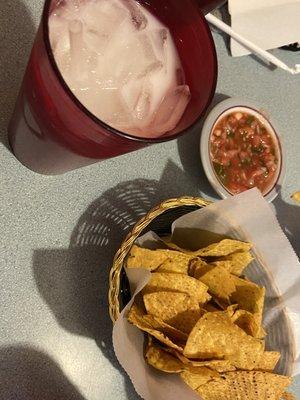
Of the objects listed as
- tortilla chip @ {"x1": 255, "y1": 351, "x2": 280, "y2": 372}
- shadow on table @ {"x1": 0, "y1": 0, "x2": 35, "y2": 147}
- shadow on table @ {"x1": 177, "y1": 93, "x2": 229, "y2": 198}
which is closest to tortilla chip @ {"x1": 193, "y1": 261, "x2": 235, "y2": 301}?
tortilla chip @ {"x1": 255, "y1": 351, "x2": 280, "y2": 372}

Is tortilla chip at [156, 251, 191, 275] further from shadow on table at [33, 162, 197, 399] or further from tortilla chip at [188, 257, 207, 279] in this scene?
shadow on table at [33, 162, 197, 399]

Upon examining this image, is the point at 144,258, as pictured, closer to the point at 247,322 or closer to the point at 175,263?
the point at 175,263

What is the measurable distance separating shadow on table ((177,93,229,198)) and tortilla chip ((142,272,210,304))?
253mm

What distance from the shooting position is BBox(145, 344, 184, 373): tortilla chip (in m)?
0.79

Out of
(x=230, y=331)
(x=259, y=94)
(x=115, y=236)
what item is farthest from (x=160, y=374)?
(x=259, y=94)

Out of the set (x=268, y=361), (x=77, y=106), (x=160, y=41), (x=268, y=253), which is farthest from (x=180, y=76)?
(x=268, y=361)

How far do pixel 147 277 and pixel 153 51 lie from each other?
30 centimetres

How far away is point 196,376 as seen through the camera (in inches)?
31.0

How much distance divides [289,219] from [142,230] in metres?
0.37

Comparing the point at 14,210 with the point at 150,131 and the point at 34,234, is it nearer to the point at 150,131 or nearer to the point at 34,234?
the point at 34,234

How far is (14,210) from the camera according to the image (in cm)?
87

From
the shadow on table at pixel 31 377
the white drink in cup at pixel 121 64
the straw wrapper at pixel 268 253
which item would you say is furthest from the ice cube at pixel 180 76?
the shadow on table at pixel 31 377

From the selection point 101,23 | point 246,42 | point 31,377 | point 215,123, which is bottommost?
point 31,377

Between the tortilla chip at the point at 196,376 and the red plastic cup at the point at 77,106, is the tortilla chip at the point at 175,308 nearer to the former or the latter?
the tortilla chip at the point at 196,376
